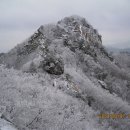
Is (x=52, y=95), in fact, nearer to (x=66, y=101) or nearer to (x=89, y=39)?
(x=66, y=101)

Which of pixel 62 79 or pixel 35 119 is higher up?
pixel 62 79

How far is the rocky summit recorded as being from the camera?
11237 millimetres

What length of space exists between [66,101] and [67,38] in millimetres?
23563

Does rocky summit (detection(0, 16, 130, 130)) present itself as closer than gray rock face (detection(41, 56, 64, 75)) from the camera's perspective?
Yes

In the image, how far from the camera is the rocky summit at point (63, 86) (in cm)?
1124

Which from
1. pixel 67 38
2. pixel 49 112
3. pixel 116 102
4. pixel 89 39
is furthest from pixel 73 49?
pixel 49 112

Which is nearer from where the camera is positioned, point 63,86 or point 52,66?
point 63,86

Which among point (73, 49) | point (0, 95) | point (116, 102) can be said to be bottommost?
point (116, 102)

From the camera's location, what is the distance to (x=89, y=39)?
43781 mm

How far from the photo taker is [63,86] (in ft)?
66.7

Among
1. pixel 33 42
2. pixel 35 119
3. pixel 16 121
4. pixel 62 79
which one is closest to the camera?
pixel 16 121

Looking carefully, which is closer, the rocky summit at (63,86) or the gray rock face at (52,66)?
the rocky summit at (63,86)

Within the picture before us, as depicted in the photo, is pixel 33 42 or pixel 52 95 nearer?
pixel 52 95

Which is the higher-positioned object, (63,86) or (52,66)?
(52,66)
